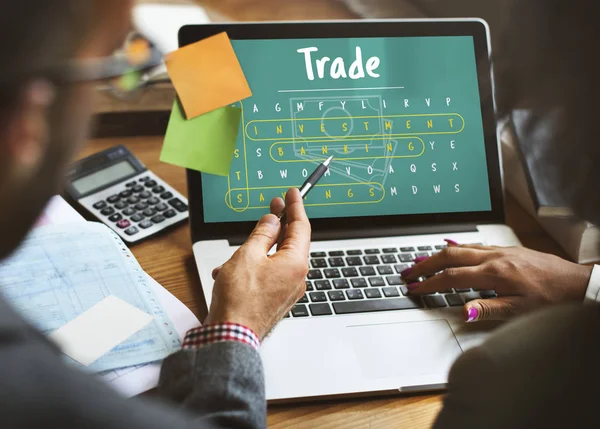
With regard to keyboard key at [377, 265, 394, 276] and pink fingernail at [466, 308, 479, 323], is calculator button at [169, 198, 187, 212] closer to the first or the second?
keyboard key at [377, 265, 394, 276]

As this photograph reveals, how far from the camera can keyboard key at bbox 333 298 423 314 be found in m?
0.81

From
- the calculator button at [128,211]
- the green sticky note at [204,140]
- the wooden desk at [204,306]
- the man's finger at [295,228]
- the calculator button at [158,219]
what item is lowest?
the wooden desk at [204,306]

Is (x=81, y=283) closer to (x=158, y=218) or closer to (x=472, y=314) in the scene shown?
(x=158, y=218)

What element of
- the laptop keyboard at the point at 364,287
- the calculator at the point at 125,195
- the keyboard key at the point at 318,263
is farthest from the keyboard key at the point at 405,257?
the calculator at the point at 125,195

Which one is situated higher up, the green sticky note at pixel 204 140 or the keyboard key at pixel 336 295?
the green sticky note at pixel 204 140

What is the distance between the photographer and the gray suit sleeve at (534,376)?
485mm

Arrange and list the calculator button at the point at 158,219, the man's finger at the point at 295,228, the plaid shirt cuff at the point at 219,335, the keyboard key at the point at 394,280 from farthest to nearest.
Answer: the calculator button at the point at 158,219 → the keyboard key at the point at 394,280 → the man's finger at the point at 295,228 → the plaid shirt cuff at the point at 219,335

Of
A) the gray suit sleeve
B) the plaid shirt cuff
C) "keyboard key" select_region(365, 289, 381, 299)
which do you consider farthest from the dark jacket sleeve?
"keyboard key" select_region(365, 289, 381, 299)

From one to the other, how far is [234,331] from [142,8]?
837 millimetres

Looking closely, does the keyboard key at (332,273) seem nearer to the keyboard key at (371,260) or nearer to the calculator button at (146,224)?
the keyboard key at (371,260)

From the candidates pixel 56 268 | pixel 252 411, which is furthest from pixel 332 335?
pixel 56 268

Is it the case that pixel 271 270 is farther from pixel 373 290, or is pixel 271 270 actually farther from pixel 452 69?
pixel 452 69

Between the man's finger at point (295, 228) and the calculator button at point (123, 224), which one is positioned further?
the calculator button at point (123, 224)

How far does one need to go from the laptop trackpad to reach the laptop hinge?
0.17m
